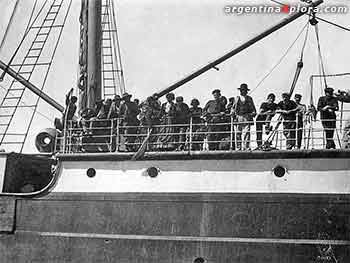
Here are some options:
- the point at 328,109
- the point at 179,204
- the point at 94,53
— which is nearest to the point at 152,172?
the point at 179,204

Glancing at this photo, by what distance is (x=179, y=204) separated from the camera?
36.8 ft

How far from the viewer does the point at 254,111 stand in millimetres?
11547

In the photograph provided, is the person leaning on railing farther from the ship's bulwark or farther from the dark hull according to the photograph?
the dark hull

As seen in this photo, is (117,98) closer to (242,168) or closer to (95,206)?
(95,206)

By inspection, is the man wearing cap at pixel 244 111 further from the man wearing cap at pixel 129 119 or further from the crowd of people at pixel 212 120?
the man wearing cap at pixel 129 119

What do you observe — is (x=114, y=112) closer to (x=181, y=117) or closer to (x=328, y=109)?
(x=181, y=117)

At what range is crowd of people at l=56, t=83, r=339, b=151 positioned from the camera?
11.2 metres

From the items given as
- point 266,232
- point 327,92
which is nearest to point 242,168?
point 266,232

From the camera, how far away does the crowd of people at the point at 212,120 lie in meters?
11.2

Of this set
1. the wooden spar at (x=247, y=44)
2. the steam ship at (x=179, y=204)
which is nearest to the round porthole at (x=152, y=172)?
the steam ship at (x=179, y=204)

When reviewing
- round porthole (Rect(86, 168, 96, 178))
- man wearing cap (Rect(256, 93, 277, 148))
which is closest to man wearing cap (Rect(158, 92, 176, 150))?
round porthole (Rect(86, 168, 96, 178))

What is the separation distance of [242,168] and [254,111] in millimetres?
1189

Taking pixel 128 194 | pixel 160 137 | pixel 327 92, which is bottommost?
pixel 128 194

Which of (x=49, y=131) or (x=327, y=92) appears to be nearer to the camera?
(x=327, y=92)
